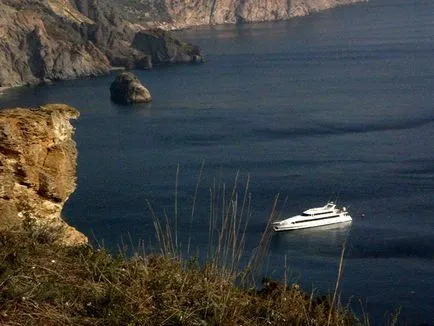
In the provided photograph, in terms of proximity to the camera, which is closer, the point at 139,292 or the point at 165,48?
the point at 139,292

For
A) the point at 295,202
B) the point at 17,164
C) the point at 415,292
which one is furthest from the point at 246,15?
the point at 17,164

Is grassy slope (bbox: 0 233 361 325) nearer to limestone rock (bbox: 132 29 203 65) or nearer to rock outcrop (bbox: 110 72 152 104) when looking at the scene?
rock outcrop (bbox: 110 72 152 104)

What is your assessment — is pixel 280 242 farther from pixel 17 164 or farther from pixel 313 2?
pixel 313 2

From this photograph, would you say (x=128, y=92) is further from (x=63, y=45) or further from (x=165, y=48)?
(x=165, y=48)

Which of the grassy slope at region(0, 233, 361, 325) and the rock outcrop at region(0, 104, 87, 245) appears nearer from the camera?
the grassy slope at region(0, 233, 361, 325)

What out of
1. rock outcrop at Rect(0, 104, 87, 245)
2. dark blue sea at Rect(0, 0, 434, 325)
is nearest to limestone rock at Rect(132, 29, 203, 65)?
dark blue sea at Rect(0, 0, 434, 325)

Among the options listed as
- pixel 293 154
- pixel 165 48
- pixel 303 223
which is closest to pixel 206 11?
pixel 165 48

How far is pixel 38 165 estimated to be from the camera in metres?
6.97

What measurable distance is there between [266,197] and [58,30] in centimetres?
5950

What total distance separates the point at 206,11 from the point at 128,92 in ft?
248

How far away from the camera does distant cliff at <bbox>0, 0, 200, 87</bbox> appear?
78188mm

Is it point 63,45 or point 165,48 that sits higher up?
point 63,45

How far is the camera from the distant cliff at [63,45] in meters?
78.2

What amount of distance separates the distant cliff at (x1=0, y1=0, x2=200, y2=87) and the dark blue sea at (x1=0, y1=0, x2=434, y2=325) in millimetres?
2862
